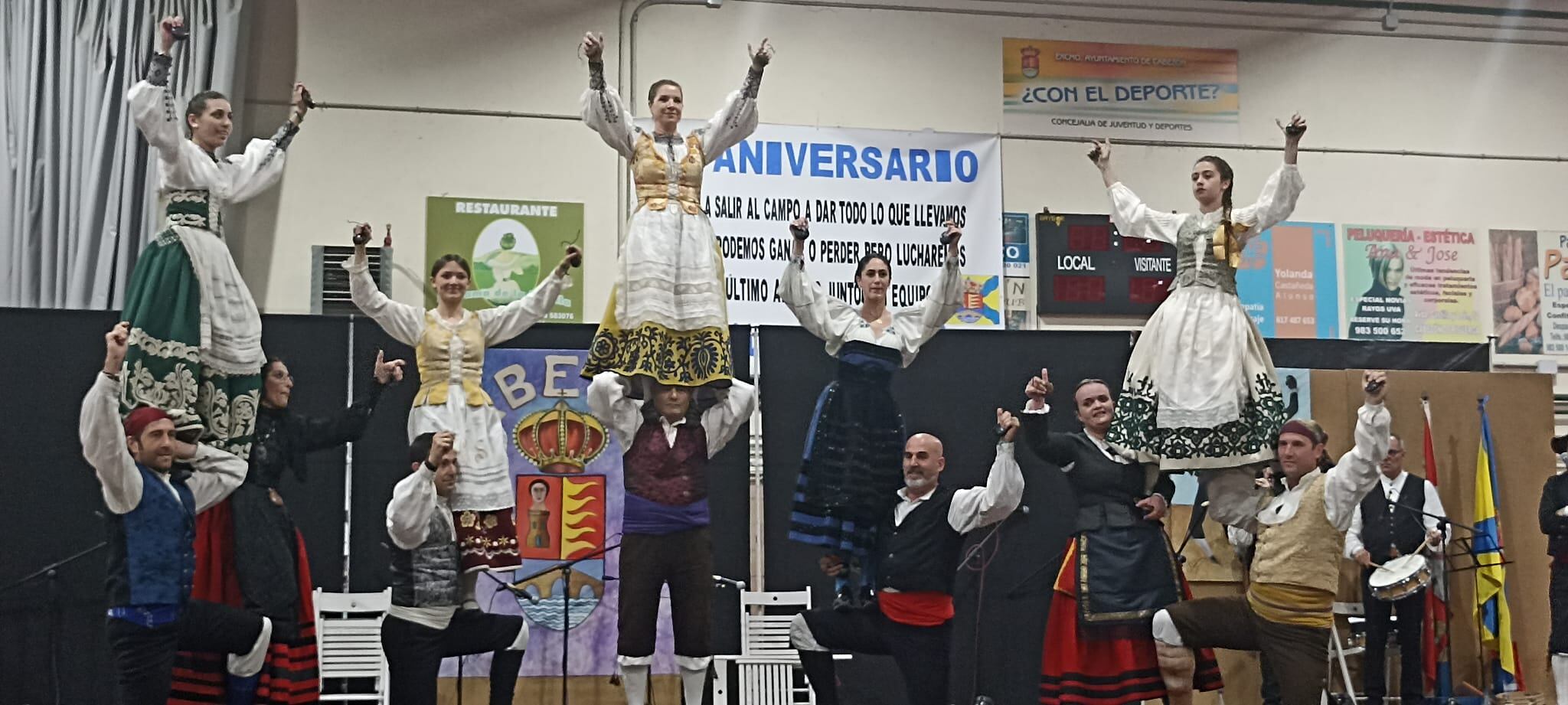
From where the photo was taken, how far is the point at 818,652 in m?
6.08

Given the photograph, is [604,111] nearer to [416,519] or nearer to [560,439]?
[416,519]

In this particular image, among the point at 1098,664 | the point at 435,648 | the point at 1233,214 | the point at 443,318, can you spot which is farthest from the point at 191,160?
the point at 1233,214

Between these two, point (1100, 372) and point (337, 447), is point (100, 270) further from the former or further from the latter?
point (1100, 372)

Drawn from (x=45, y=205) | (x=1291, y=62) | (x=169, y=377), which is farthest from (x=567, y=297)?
(x=1291, y=62)

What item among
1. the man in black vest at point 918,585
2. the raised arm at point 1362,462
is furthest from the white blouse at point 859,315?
the raised arm at point 1362,462

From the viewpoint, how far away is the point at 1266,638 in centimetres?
570

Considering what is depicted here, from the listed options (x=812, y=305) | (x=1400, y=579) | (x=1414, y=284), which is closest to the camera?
(x=812, y=305)

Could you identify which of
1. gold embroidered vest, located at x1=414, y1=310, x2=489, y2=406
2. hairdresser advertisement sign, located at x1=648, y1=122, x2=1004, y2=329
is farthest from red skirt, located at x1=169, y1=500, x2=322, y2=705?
hairdresser advertisement sign, located at x1=648, y1=122, x2=1004, y2=329

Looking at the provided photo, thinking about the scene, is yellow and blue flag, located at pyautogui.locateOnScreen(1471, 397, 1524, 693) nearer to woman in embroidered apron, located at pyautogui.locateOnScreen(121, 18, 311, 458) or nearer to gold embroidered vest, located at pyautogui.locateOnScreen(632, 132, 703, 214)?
gold embroidered vest, located at pyautogui.locateOnScreen(632, 132, 703, 214)

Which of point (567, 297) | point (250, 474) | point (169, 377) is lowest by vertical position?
point (250, 474)

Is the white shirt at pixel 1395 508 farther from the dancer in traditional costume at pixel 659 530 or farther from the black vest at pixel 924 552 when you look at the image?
the dancer in traditional costume at pixel 659 530

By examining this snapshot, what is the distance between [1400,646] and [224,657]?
536 centimetres

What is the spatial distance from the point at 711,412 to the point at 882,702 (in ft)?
6.35

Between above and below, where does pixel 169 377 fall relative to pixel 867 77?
below
